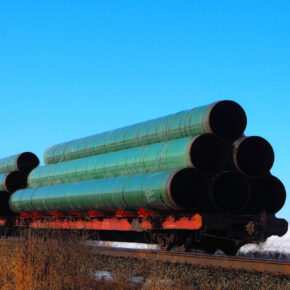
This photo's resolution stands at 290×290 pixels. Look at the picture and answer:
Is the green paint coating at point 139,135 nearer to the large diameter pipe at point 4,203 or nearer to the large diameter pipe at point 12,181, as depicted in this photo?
the large diameter pipe at point 12,181

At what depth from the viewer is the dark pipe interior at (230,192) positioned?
16.5 meters

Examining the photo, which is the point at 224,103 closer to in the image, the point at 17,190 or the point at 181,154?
the point at 181,154

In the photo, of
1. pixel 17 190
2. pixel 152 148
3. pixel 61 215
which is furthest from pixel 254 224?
pixel 17 190

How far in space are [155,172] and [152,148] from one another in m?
1.07

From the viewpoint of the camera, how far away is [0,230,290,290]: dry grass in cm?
884

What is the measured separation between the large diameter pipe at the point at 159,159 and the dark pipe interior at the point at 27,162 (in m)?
6.08

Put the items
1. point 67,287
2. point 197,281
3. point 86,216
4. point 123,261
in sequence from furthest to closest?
point 86,216 → point 123,261 → point 197,281 → point 67,287

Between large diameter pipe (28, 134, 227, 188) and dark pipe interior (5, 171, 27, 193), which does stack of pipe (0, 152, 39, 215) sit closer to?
dark pipe interior (5, 171, 27, 193)

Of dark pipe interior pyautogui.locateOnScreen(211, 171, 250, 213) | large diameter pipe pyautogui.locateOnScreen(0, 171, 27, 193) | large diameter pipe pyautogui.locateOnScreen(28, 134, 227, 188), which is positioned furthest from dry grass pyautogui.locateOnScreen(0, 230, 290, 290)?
large diameter pipe pyautogui.locateOnScreen(0, 171, 27, 193)

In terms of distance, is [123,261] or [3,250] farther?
[123,261]

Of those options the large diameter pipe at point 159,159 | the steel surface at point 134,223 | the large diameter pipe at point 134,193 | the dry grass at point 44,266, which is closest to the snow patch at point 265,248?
the steel surface at point 134,223

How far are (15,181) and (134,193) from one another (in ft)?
42.7

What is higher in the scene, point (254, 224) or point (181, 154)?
point (181, 154)

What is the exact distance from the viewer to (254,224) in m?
15.9
